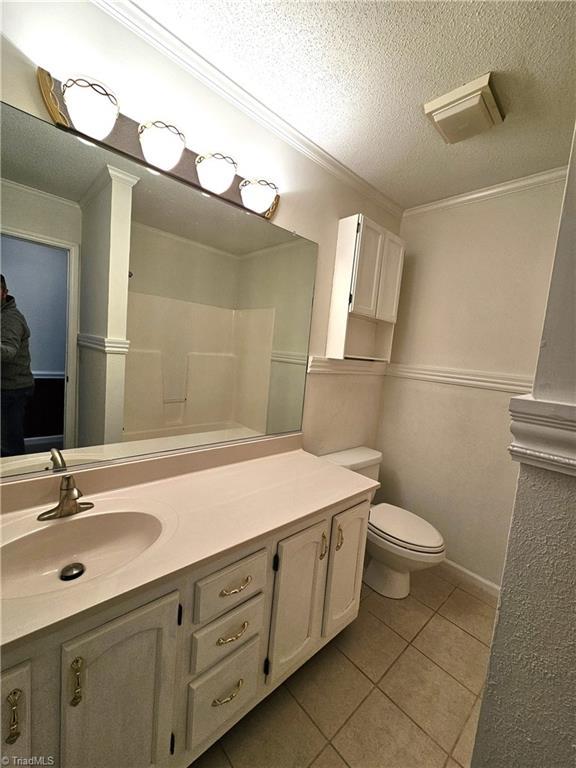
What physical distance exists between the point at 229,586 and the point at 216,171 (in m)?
1.47

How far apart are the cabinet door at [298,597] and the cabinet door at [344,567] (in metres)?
0.04

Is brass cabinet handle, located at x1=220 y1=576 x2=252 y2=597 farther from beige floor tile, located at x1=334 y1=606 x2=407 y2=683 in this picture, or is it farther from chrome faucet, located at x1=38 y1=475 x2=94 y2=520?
beige floor tile, located at x1=334 y1=606 x2=407 y2=683

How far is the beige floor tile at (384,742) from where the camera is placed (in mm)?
1023

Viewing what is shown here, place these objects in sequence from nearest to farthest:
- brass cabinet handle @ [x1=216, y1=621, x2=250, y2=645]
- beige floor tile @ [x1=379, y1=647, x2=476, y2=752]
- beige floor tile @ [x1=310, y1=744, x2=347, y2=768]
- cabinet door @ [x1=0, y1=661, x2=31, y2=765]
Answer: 1. cabinet door @ [x1=0, y1=661, x2=31, y2=765]
2. brass cabinet handle @ [x1=216, y1=621, x2=250, y2=645]
3. beige floor tile @ [x1=310, y1=744, x2=347, y2=768]
4. beige floor tile @ [x1=379, y1=647, x2=476, y2=752]

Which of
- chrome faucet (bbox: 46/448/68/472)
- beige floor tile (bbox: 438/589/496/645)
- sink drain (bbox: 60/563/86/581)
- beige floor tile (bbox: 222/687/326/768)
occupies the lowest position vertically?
beige floor tile (bbox: 222/687/326/768)

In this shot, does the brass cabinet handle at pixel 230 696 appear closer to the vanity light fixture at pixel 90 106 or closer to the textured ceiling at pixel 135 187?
the textured ceiling at pixel 135 187

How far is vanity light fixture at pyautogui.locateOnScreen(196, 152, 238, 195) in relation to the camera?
1.21 m

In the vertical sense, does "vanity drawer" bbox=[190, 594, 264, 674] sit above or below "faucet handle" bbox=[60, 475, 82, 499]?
below

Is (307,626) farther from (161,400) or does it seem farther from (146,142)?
(146,142)

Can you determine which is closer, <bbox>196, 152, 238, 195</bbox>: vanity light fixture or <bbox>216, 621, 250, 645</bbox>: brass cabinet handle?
<bbox>216, 621, 250, 645</bbox>: brass cabinet handle

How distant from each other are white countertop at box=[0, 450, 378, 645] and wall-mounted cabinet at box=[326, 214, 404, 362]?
2.39 feet

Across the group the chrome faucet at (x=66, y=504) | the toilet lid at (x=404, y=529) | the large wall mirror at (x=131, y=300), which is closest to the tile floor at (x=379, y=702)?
the toilet lid at (x=404, y=529)

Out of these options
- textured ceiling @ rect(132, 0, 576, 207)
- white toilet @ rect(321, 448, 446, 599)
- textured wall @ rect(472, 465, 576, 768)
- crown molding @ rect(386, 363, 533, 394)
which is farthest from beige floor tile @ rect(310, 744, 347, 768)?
textured ceiling @ rect(132, 0, 576, 207)

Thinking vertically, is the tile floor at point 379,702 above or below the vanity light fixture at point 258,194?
below
